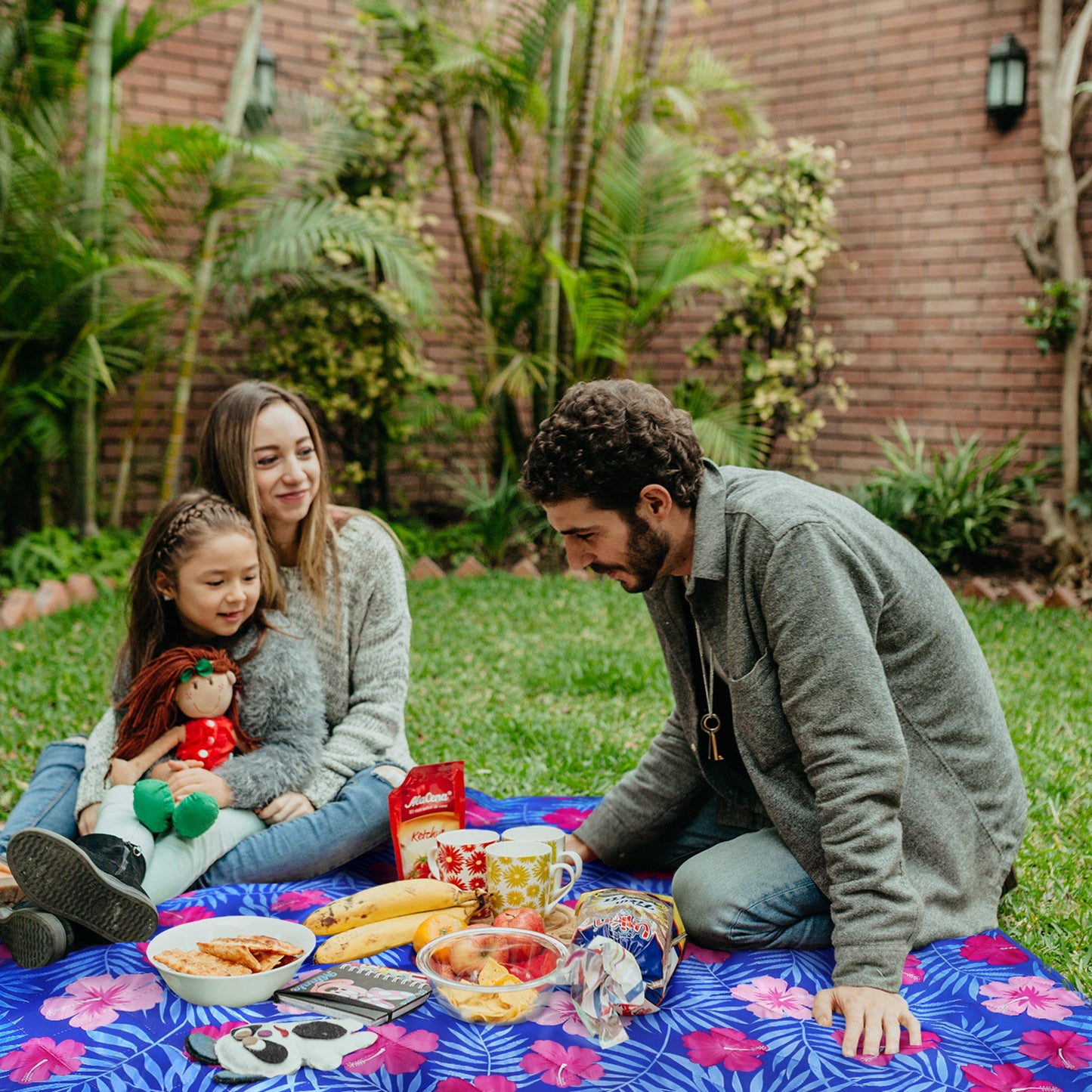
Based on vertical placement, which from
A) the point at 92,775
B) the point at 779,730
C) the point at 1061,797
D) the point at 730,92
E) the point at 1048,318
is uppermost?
the point at 730,92

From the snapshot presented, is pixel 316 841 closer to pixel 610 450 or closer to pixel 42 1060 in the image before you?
pixel 42 1060

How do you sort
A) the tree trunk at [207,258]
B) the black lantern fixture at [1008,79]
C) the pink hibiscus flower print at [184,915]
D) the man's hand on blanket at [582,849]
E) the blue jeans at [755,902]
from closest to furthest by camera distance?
1. the blue jeans at [755,902]
2. the pink hibiscus flower print at [184,915]
3. the man's hand on blanket at [582,849]
4. the tree trunk at [207,258]
5. the black lantern fixture at [1008,79]

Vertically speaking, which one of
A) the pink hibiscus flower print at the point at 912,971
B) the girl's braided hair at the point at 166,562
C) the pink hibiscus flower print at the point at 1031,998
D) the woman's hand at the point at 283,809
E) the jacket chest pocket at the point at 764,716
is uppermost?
the girl's braided hair at the point at 166,562

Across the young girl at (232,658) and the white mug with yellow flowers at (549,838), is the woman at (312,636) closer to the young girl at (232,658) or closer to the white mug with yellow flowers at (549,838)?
the young girl at (232,658)

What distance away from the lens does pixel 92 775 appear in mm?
2730

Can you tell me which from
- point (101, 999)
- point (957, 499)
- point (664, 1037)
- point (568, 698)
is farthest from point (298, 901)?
point (957, 499)

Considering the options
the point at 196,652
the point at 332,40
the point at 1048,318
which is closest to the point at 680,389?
the point at 1048,318

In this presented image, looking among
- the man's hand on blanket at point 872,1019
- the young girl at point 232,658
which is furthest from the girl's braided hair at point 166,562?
the man's hand on blanket at point 872,1019

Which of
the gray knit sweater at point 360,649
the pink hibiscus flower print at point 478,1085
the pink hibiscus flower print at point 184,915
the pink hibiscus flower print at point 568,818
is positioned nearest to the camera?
the pink hibiscus flower print at point 478,1085

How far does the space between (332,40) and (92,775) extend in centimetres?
595

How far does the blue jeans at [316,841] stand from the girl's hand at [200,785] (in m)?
0.13

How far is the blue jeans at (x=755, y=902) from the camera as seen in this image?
2275mm

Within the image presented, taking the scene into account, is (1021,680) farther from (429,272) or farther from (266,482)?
(429,272)

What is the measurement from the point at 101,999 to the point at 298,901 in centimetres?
56
